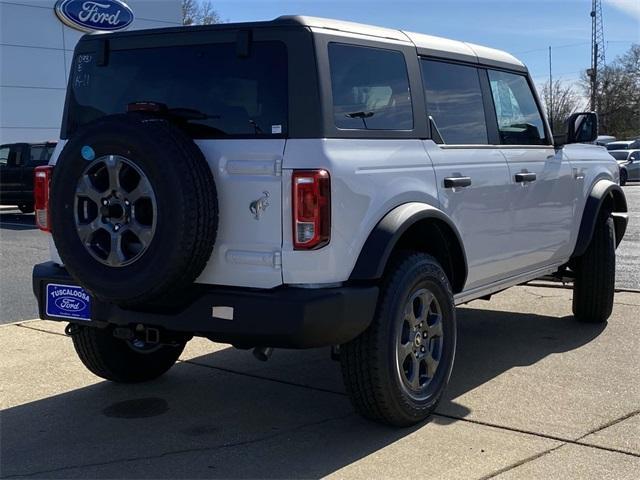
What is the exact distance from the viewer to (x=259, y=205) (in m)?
3.83

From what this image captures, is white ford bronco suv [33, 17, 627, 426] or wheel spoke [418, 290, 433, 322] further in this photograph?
wheel spoke [418, 290, 433, 322]

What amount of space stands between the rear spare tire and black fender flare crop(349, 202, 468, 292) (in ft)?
2.38

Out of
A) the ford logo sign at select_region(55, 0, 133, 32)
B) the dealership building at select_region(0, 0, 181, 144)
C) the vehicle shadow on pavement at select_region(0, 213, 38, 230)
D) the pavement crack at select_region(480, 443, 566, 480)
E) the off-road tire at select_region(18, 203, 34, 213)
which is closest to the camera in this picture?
the pavement crack at select_region(480, 443, 566, 480)

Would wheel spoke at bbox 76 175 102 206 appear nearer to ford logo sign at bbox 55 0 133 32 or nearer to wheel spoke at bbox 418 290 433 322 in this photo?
wheel spoke at bbox 418 290 433 322

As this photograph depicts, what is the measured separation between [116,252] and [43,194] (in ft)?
3.20

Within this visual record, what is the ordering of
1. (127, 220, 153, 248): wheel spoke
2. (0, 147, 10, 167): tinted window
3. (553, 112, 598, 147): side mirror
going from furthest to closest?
(0, 147, 10, 167): tinted window
(553, 112, 598, 147): side mirror
(127, 220, 153, 248): wheel spoke

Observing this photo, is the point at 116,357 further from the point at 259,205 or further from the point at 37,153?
the point at 37,153

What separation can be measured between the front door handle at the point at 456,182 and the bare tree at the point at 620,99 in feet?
199

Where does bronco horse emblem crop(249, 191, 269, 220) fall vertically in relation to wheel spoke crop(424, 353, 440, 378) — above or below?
above

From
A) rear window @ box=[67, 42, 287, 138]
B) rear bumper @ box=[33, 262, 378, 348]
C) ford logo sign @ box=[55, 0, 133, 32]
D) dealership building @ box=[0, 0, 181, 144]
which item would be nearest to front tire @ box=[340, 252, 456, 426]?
rear bumper @ box=[33, 262, 378, 348]

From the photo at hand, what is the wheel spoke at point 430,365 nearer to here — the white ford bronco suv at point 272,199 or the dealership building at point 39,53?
the white ford bronco suv at point 272,199

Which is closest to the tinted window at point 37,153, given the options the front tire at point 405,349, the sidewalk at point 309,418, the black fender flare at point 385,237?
the sidewalk at point 309,418

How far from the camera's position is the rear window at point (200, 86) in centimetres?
392

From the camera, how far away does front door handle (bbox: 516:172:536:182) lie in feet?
17.6
